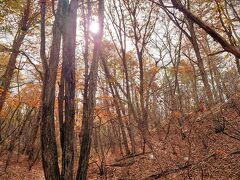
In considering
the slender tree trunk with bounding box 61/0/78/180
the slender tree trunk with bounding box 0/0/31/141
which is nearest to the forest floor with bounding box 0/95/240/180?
the slender tree trunk with bounding box 61/0/78/180

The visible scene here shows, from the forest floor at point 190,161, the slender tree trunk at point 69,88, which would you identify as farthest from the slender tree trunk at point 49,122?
the forest floor at point 190,161

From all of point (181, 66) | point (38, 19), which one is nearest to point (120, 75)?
point (181, 66)

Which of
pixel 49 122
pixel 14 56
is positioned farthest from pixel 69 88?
pixel 14 56

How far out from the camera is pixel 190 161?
10.9 metres

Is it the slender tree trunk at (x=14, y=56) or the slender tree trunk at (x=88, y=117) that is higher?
the slender tree trunk at (x=14, y=56)

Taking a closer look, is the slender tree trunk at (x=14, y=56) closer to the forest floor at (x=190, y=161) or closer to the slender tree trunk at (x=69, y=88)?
the forest floor at (x=190, y=161)

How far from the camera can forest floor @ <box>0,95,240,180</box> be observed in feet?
30.5

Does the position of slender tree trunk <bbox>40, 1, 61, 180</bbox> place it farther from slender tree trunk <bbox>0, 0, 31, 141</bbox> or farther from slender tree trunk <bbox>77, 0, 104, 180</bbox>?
slender tree trunk <bbox>0, 0, 31, 141</bbox>

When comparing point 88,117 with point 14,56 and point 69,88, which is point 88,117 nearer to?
point 69,88

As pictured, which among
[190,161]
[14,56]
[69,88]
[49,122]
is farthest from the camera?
[14,56]

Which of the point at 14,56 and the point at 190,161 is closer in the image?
the point at 190,161

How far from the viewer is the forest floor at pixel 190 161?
9281 mm

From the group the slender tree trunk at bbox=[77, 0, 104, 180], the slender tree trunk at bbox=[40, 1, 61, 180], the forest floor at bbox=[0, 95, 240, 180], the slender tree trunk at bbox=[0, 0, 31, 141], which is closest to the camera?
the slender tree trunk at bbox=[40, 1, 61, 180]

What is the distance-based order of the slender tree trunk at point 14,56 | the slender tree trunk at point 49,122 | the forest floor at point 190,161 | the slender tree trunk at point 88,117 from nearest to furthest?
the slender tree trunk at point 49,122 < the slender tree trunk at point 88,117 < the forest floor at point 190,161 < the slender tree trunk at point 14,56
